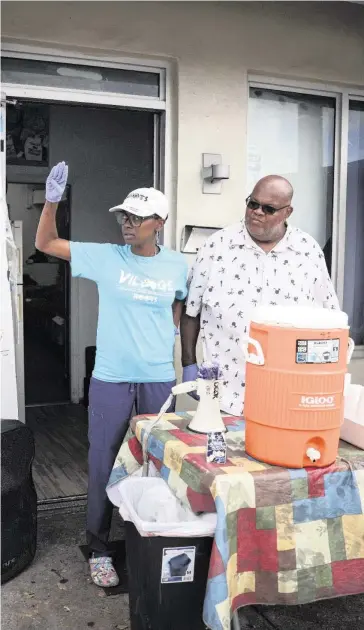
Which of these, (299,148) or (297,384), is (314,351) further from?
(299,148)

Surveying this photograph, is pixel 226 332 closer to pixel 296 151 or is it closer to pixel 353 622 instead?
pixel 353 622

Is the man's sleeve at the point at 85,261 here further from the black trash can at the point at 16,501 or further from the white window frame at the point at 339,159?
the white window frame at the point at 339,159

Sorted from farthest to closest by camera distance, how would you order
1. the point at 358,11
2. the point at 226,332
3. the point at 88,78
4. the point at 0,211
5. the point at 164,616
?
1. the point at 358,11
2. the point at 88,78
3. the point at 0,211
4. the point at 226,332
5. the point at 164,616

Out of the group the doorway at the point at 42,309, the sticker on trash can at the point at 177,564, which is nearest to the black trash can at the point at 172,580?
the sticker on trash can at the point at 177,564

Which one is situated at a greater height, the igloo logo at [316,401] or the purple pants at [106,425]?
the igloo logo at [316,401]

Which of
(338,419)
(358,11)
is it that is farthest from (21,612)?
(358,11)

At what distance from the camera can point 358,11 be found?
424 centimetres

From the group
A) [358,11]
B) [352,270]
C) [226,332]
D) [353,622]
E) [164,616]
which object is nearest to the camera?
[164,616]

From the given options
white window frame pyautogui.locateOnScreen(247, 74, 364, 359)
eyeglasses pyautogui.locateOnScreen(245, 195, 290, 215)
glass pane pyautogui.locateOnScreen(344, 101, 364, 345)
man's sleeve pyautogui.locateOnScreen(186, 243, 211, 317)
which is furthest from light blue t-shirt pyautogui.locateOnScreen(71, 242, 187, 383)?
glass pane pyautogui.locateOnScreen(344, 101, 364, 345)

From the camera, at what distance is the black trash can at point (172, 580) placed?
1816 millimetres

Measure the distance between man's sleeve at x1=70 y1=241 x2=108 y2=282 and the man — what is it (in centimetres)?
46

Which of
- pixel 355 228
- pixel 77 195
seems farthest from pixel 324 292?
pixel 77 195

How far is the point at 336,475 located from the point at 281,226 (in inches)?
50.2

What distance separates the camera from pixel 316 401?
1.82m
